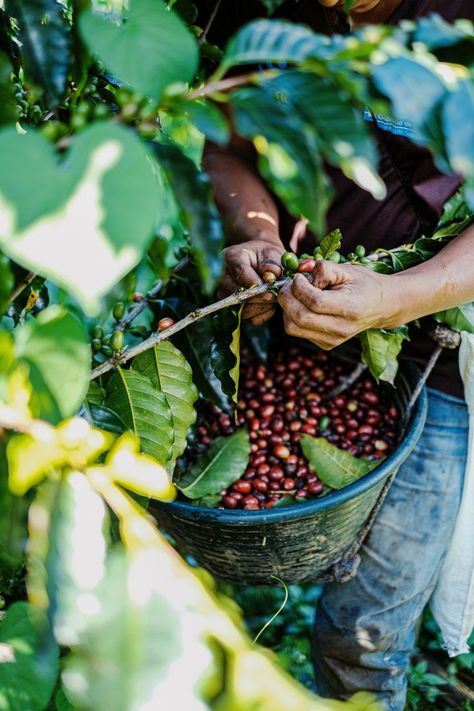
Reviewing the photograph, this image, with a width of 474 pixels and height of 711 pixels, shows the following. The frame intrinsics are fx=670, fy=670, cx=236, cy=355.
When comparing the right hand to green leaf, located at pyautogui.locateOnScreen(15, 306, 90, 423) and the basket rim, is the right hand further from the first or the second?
green leaf, located at pyautogui.locateOnScreen(15, 306, 90, 423)

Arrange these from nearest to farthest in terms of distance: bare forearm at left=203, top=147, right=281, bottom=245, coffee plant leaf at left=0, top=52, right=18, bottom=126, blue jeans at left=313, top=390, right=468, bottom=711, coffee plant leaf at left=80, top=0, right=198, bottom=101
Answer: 1. coffee plant leaf at left=80, top=0, right=198, bottom=101
2. coffee plant leaf at left=0, top=52, right=18, bottom=126
3. bare forearm at left=203, top=147, right=281, bottom=245
4. blue jeans at left=313, top=390, right=468, bottom=711

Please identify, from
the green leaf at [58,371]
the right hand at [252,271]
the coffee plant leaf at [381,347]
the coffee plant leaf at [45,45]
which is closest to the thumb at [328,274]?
the right hand at [252,271]

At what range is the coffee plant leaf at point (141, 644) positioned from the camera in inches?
17.4

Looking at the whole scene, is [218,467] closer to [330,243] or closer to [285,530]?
[285,530]

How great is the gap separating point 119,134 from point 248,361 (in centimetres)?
132

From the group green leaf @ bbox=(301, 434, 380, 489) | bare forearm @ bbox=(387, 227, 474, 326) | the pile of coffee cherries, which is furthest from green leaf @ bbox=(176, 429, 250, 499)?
bare forearm @ bbox=(387, 227, 474, 326)

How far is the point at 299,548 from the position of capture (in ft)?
4.52

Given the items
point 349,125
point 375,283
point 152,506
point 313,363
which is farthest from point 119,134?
point 313,363

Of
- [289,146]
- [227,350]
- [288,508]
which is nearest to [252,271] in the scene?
[227,350]

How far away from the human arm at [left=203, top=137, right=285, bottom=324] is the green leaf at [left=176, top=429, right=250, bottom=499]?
0.33m

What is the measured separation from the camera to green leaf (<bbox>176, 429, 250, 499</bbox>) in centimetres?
141

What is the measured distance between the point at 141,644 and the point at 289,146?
0.39 meters

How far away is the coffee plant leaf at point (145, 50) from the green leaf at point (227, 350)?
744 millimetres

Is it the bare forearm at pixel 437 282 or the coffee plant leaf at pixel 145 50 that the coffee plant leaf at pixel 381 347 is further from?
the coffee plant leaf at pixel 145 50
